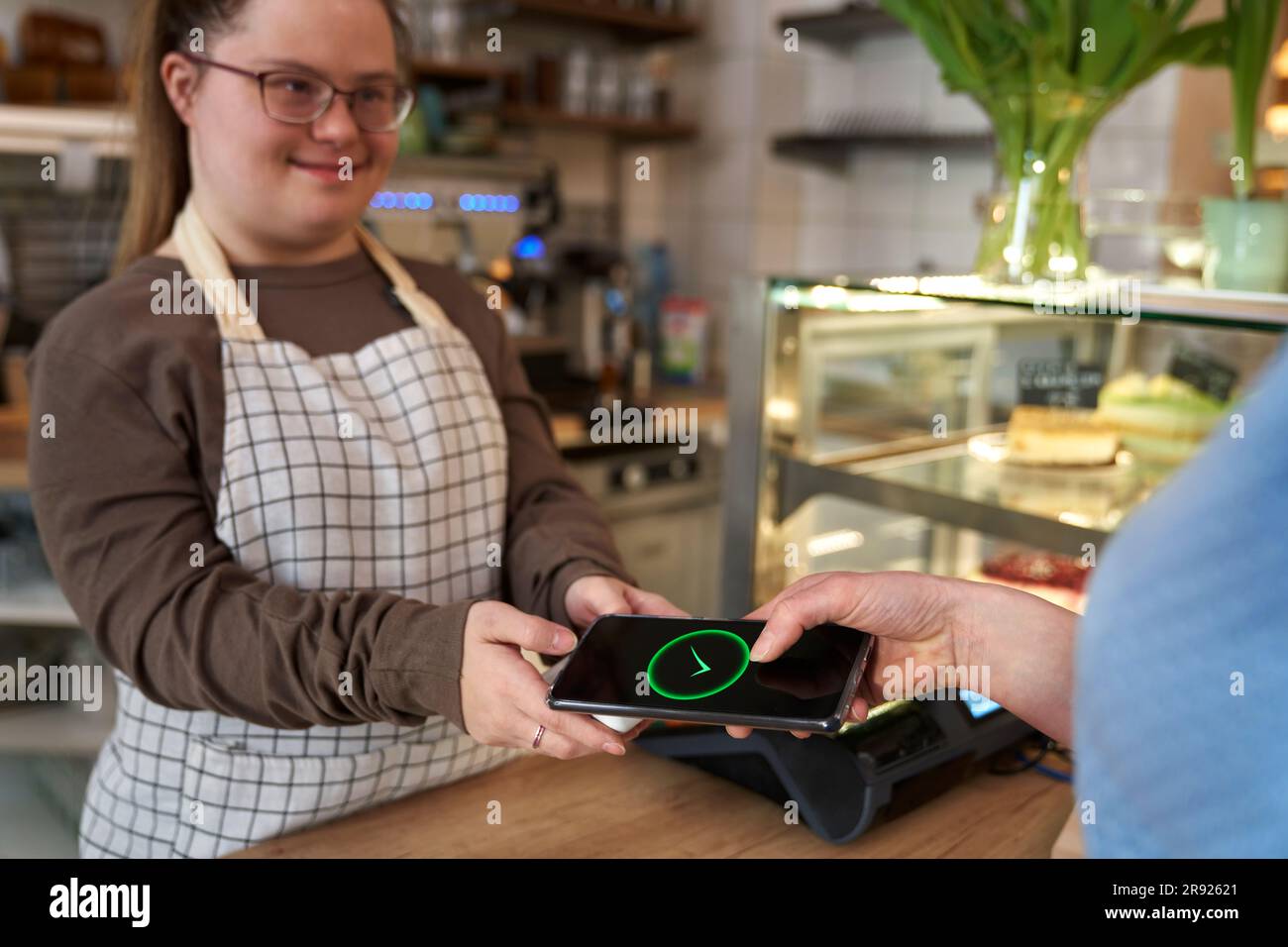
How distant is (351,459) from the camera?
1104 millimetres

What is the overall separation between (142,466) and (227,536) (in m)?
0.10

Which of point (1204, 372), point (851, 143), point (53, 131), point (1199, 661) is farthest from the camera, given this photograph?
point (851, 143)

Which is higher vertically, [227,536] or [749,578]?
[227,536]

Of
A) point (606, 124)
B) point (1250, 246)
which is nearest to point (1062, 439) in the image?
point (1250, 246)

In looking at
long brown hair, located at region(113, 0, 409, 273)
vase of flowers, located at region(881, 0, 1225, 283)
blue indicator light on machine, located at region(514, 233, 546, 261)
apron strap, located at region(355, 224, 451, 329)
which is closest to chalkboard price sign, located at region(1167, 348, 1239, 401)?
vase of flowers, located at region(881, 0, 1225, 283)

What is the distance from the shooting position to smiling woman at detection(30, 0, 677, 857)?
0.92 meters

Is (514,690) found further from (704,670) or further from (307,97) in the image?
(307,97)

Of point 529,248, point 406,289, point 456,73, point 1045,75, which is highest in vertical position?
point 456,73

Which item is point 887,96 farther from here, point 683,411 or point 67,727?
point 67,727

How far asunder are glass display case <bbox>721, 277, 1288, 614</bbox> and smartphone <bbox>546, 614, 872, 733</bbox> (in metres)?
0.43

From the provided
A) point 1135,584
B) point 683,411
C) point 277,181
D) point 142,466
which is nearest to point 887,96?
point 683,411

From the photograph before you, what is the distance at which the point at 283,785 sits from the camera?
1.05 meters

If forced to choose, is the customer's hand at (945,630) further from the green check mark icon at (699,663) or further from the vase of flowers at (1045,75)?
the vase of flowers at (1045,75)
